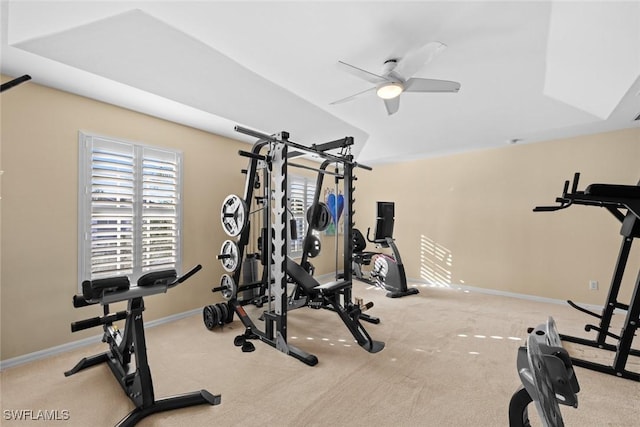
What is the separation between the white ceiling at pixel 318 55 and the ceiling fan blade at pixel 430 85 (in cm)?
27

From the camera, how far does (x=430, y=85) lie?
8.10 feet

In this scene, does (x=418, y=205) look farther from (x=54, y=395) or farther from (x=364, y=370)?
(x=54, y=395)

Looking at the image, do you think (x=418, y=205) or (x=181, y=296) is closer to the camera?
(x=181, y=296)

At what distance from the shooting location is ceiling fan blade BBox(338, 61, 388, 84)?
7.07 feet

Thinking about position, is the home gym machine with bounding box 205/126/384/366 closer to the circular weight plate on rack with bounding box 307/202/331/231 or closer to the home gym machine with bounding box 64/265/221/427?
the circular weight plate on rack with bounding box 307/202/331/231

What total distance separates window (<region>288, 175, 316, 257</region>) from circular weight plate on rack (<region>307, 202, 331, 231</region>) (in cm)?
149

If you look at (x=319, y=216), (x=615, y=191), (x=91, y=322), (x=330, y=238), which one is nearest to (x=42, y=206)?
(x=91, y=322)

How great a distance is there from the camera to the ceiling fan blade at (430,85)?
239cm

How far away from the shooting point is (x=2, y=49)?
2.20 meters

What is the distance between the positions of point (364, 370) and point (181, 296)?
2.59m

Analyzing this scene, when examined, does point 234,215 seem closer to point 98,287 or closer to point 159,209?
point 159,209

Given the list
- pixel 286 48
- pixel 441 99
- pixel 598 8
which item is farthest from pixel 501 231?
pixel 286 48

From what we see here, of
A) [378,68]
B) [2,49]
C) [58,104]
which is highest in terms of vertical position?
[378,68]

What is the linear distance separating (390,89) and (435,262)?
13.5ft
